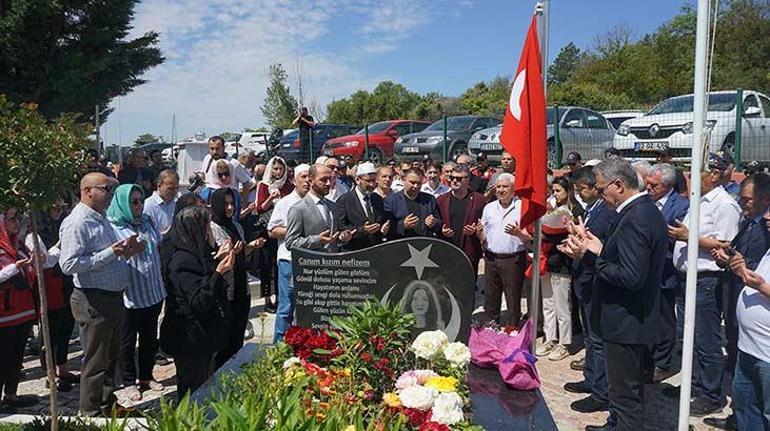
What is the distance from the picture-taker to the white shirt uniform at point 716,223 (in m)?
4.92

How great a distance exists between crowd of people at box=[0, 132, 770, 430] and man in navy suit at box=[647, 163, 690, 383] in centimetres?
1

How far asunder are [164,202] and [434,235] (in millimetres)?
3032

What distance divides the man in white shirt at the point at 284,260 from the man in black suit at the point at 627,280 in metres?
2.70

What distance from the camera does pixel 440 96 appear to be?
49.7 metres

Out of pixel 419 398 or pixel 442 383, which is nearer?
pixel 419 398

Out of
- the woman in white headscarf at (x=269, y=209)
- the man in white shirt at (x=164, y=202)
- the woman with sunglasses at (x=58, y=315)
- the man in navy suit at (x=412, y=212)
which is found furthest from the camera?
the woman in white headscarf at (x=269, y=209)

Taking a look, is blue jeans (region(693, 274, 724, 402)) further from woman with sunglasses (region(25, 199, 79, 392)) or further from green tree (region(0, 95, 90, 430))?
woman with sunglasses (region(25, 199, 79, 392))

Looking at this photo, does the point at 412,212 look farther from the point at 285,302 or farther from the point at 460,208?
the point at 285,302

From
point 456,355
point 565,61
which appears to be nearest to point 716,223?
point 456,355

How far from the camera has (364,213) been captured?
6453 millimetres

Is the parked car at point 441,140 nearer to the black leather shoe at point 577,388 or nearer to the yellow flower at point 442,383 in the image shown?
the black leather shoe at point 577,388

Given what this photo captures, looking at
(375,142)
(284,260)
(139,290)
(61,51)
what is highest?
(61,51)

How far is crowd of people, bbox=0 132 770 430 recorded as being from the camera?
3.76 m

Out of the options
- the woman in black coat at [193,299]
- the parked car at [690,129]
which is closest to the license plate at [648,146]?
the parked car at [690,129]
